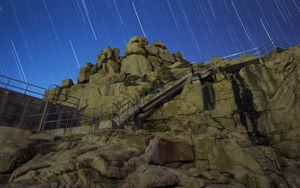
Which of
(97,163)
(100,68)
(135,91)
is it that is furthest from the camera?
(100,68)

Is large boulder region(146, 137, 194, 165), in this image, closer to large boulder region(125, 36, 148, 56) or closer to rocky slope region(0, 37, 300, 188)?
rocky slope region(0, 37, 300, 188)

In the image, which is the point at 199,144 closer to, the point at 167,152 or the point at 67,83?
the point at 167,152

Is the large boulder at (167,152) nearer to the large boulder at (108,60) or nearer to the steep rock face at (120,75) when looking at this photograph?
the steep rock face at (120,75)

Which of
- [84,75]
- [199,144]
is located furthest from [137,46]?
[199,144]

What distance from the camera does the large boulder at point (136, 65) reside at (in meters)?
37.4

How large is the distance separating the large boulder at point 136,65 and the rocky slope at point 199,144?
1104 cm

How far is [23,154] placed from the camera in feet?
34.0

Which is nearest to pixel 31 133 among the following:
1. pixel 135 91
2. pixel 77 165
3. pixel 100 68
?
pixel 77 165

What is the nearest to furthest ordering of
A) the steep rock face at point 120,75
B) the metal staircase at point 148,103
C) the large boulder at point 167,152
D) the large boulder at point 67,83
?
the large boulder at point 167,152, the metal staircase at point 148,103, the steep rock face at point 120,75, the large boulder at point 67,83

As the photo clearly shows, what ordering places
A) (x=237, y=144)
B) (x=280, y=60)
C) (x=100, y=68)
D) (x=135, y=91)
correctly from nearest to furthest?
(x=237, y=144) → (x=280, y=60) → (x=135, y=91) → (x=100, y=68)

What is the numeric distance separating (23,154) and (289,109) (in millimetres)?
19406

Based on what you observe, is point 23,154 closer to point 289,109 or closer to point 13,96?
point 13,96

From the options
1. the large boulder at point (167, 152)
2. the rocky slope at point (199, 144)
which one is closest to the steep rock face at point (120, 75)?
the rocky slope at point (199, 144)

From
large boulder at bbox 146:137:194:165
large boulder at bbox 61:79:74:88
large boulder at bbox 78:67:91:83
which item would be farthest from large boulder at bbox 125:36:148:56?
large boulder at bbox 146:137:194:165
